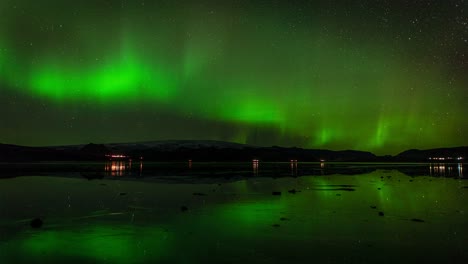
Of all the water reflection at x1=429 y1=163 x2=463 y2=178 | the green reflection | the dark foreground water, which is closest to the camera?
the green reflection

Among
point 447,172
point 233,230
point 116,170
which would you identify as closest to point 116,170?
point 116,170

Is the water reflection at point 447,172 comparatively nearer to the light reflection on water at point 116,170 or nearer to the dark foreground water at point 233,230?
the dark foreground water at point 233,230

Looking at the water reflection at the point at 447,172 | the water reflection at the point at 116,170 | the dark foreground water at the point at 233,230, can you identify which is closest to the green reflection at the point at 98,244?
the dark foreground water at the point at 233,230

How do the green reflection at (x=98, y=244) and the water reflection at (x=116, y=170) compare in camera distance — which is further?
the water reflection at (x=116, y=170)

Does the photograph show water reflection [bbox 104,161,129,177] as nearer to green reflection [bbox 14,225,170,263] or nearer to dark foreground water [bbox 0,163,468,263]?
dark foreground water [bbox 0,163,468,263]

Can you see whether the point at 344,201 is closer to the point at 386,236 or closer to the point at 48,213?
the point at 386,236

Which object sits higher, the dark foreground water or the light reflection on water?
the light reflection on water

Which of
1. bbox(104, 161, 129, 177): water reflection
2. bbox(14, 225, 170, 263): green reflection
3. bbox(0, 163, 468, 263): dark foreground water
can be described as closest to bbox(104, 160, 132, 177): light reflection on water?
bbox(104, 161, 129, 177): water reflection

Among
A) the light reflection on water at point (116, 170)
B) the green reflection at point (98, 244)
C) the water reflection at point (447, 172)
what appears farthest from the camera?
the water reflection at point (447, 172)

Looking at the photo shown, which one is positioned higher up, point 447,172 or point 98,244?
point 447,172

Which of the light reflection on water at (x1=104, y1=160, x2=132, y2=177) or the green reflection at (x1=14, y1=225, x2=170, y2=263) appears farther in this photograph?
the light reflection on water at (x1=104, y1=160, x2=132, y2=177)

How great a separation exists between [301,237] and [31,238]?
Result: 996 centimetres

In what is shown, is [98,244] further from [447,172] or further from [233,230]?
[447,172]

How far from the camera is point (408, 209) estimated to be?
23.2 meters
